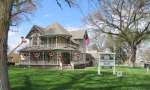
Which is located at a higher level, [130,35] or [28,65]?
[130,35]

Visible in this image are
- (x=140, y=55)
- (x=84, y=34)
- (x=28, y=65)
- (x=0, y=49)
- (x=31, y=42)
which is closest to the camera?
(x=0, y=49)

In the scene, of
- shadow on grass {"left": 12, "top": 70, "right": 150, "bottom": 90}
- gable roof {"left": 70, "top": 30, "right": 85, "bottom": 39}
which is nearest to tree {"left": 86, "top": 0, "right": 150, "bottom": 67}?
gable roof {"left": 70, "top": 30, "right": 85, "bottom": 39}

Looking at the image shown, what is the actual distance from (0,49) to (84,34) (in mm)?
55204

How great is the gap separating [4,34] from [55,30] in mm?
48303

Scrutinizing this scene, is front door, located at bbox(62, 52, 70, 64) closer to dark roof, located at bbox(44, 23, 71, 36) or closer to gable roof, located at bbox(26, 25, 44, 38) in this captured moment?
dark roof, located at bbox(44, 23, 71, 36)

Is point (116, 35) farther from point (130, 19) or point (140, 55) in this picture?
point (140, 55)

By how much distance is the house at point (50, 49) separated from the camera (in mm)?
56781

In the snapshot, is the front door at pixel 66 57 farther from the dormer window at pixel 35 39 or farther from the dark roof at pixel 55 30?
the dormer window at pixel 35 39

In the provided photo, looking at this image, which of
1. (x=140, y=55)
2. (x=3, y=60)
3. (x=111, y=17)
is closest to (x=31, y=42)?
(x=111, y=17)

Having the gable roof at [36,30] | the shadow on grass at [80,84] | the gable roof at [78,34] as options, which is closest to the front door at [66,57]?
the gable roof at [36,30]

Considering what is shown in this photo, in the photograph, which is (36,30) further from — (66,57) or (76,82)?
(76,82)

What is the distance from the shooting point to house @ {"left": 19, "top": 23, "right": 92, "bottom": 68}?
186 feet

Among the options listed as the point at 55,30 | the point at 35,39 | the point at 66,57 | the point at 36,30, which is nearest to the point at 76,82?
the point at 66,57

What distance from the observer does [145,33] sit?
6225 cm
